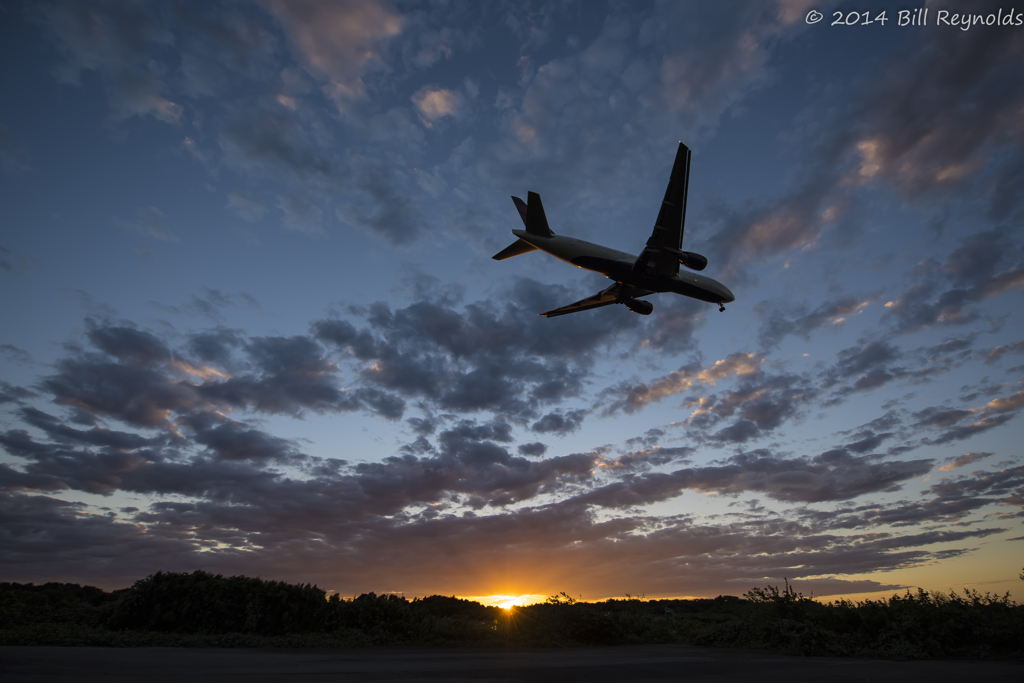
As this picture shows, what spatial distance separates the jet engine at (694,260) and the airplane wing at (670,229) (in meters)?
0.45

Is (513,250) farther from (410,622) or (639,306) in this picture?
(410,622)

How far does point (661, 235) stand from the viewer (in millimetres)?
30172

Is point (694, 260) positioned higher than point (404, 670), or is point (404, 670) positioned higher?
point (694, 260)

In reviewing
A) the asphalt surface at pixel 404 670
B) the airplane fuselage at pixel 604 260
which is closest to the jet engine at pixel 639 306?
the airplane fuselage at pixel 604 260

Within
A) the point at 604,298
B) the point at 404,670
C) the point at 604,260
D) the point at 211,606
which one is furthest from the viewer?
the point at 604,298

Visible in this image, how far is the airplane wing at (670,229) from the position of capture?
90.2 ft

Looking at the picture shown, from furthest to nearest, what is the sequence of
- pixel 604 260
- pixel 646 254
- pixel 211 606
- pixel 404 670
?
1. pixel 604 260
2. pixel 646 254
3. pixel 211 606
4. pixel 404 670

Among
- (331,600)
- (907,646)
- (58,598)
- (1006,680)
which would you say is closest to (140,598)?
(58,598)

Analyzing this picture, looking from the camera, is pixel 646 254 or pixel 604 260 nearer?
pixel 646 254

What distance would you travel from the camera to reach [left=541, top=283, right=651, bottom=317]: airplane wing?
114 feet

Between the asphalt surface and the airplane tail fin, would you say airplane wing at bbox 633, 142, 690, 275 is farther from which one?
the asphalt surface

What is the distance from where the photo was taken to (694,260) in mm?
31359

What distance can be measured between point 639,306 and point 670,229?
7695 millimetres

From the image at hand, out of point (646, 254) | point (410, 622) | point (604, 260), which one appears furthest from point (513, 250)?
point (410, 622)
